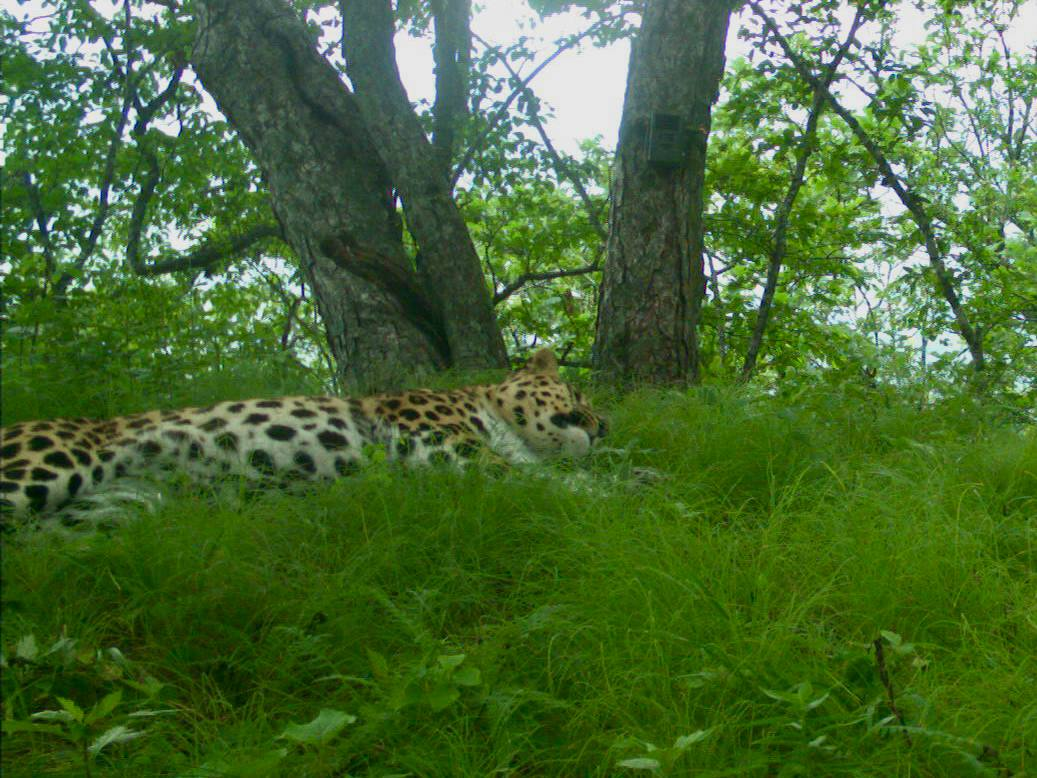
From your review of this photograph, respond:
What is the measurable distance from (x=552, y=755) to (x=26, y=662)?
150 centimetres

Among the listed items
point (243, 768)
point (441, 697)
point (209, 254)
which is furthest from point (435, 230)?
point (243, 768)

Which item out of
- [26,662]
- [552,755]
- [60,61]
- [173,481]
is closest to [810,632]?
[552,755]

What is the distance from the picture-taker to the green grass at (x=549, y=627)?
8.73ft

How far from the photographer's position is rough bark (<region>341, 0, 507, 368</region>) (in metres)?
7.31

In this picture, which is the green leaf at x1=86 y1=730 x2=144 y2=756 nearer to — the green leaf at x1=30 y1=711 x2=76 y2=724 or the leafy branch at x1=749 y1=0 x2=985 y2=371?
the green leaf at x1=30 y1=711 x2=76 y2=724

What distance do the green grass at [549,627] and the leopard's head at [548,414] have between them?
3.71 feet

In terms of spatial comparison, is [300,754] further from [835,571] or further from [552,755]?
[835,571]

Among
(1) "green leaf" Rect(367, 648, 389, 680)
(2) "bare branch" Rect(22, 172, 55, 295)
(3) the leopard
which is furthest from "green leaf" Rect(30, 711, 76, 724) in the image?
(2) "bare branch" Rect(22, 172, 55, 295)

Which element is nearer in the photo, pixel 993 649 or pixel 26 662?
pixel 26 662

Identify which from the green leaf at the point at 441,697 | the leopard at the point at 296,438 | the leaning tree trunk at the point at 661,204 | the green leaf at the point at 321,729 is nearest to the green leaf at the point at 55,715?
the green leaf at the point at 321,729

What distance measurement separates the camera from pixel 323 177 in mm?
Result: 7316

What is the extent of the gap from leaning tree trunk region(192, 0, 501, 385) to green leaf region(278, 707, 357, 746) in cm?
451

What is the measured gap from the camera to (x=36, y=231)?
9.25 m

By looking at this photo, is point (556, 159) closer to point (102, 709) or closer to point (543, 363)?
point (543, 363)
